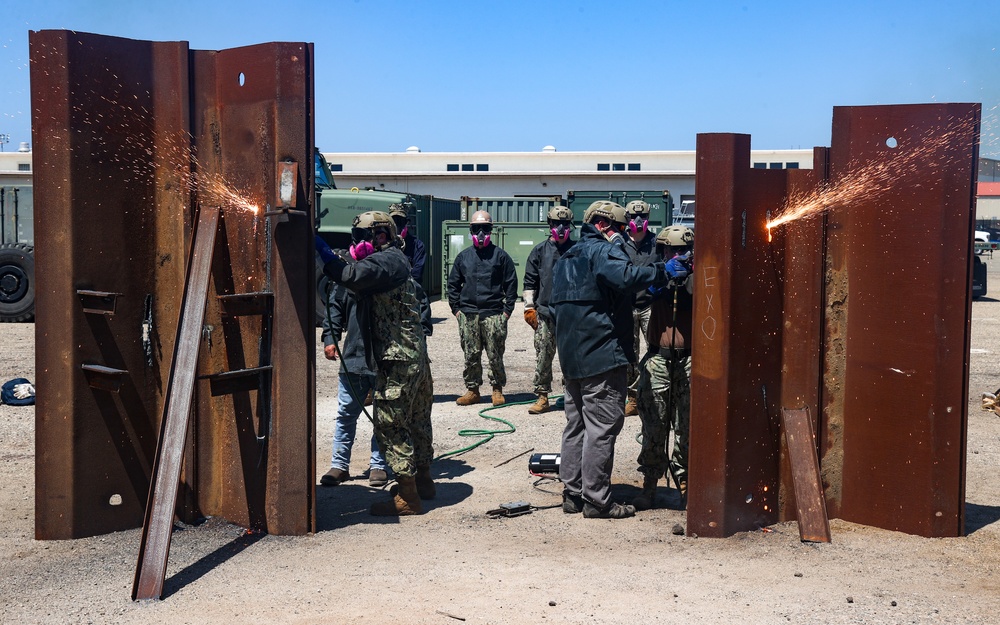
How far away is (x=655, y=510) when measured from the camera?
6.31 m

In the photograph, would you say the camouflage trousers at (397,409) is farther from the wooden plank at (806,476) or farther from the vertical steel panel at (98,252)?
the wooden plank at (806,476)

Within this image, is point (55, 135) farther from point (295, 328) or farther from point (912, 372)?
point (912, 372)

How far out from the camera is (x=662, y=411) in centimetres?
644

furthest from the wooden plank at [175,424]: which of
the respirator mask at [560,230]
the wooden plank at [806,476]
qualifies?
the respirator mask at [560,230]

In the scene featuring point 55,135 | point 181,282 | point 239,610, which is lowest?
point 239,610

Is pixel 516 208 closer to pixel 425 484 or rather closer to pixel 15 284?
pixel 15 284

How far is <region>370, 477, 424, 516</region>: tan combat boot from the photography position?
615cm

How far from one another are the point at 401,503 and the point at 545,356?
3.79 meters

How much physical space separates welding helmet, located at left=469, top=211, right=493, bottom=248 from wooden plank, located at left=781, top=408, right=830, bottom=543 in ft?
17.4

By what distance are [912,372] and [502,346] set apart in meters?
5.31

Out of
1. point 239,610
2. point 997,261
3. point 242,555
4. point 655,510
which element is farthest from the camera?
point 997,261

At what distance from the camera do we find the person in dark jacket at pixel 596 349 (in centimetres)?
603

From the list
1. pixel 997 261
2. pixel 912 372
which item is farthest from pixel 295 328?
pixel 997 261

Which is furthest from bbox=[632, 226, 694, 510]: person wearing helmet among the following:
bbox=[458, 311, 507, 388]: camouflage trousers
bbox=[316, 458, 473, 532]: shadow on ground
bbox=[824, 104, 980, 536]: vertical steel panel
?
bbox=[458, 311, 507, 388]: camouflage trousers
